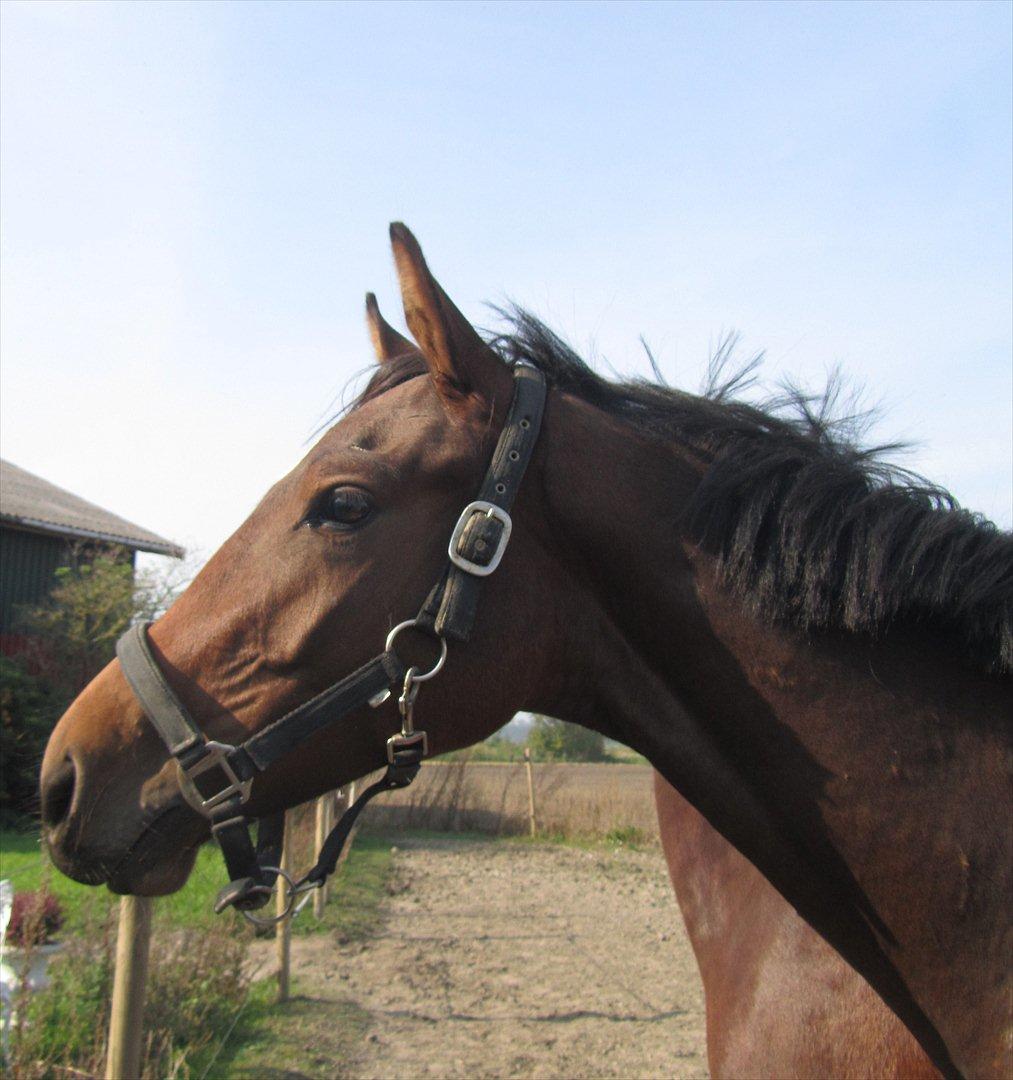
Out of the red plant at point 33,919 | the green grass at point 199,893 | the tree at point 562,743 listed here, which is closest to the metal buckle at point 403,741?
the green grass at point 199,893

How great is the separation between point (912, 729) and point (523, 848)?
1531cm

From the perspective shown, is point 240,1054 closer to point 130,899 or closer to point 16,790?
point 130,899

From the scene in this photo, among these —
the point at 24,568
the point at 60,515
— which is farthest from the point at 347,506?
the point at 60,515

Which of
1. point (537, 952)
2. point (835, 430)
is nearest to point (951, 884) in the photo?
point (835, 430)

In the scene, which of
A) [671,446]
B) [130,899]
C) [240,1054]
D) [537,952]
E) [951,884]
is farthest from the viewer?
[537,952]

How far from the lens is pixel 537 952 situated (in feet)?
27.1

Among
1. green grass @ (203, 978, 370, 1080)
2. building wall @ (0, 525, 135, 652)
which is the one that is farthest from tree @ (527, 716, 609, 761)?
green grass @ (203, 978, 370, 1080)

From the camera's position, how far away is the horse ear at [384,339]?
7.90ft

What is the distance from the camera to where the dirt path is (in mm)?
5652

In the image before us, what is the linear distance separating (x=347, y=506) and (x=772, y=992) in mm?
1701

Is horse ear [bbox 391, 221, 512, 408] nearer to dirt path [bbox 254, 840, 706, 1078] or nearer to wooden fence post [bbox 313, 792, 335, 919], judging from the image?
dirt path [bbox 254, 840, 706, 1078]

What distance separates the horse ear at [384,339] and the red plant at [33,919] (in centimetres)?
265

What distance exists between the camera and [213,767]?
1702 mm

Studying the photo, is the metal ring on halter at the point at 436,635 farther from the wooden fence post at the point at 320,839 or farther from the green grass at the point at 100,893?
the wooden fence post at the point at 320,839
